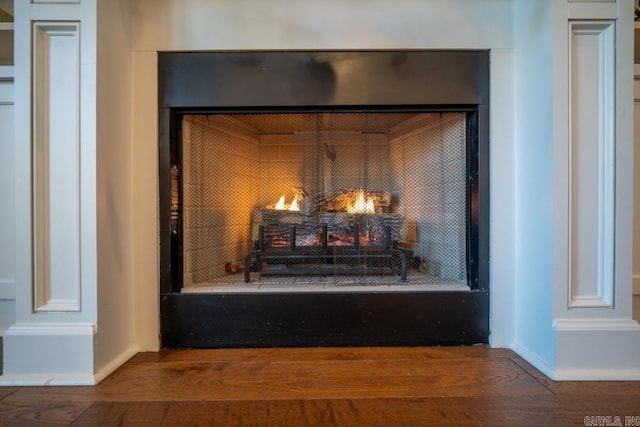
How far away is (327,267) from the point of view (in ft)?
5.34

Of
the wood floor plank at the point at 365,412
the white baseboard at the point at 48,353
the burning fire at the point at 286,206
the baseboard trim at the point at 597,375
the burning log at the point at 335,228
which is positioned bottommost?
the wood floor plank at the point at 365,412

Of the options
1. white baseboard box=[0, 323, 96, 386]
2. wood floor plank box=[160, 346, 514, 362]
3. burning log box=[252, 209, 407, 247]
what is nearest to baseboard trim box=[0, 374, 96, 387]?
white baseboard box=[0, 323, 96, 386]

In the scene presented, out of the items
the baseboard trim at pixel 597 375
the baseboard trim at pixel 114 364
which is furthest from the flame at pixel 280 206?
the baseboard trim at pixel 597 375

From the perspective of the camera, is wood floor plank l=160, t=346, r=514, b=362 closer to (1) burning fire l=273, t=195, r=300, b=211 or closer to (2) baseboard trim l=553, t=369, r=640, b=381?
(2) baseboard trim l=553, t=369, r=640, b=381

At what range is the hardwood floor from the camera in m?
0.96

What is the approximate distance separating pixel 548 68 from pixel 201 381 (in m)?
1.73

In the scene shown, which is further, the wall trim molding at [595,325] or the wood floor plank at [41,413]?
the wall trim molding at [595,325]

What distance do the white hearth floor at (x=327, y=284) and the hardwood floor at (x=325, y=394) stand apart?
0.89 ft

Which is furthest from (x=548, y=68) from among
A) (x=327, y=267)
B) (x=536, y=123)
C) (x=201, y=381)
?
(x=201, y=381)

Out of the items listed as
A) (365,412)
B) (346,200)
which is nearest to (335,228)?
(346,200)

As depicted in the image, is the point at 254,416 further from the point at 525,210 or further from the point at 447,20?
the point at 447,20

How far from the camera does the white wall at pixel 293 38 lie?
1449 mm

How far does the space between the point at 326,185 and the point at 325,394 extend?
91 cm

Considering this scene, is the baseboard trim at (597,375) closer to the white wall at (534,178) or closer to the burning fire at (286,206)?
the white wall at (534,178)
